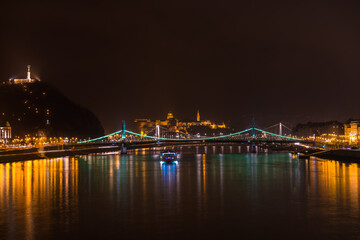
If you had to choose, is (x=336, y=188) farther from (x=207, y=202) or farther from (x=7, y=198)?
(x=7, y=198)

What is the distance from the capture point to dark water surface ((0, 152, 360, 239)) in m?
13.2

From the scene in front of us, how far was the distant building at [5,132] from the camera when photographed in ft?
223

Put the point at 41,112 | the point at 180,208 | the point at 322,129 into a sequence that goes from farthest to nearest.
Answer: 1. the point at 322,129
2. the point at 41,112
3. the point at 180,208

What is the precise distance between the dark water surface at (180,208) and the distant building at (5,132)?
141 ft

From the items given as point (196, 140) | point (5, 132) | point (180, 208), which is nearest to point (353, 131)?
point (196, 140)

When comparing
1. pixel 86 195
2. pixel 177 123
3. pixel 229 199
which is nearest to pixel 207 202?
pixel 229 199

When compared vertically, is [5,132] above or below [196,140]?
above

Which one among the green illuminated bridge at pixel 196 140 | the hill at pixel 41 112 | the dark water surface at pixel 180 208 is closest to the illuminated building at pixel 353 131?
the green illuminated bridge at pixel 196 140

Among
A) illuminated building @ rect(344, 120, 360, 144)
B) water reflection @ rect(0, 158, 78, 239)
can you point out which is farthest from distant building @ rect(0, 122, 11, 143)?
illuminated building @ rect(344, 120, 360, 144)

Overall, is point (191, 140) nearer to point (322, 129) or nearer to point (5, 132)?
point (5, 132)

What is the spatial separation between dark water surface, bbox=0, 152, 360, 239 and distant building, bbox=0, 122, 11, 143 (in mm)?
43100

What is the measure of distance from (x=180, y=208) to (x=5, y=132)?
5697cm

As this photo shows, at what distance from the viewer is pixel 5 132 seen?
227ft

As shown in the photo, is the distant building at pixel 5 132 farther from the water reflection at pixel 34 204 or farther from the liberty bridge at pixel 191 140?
the water reflection at pixel 34 204
